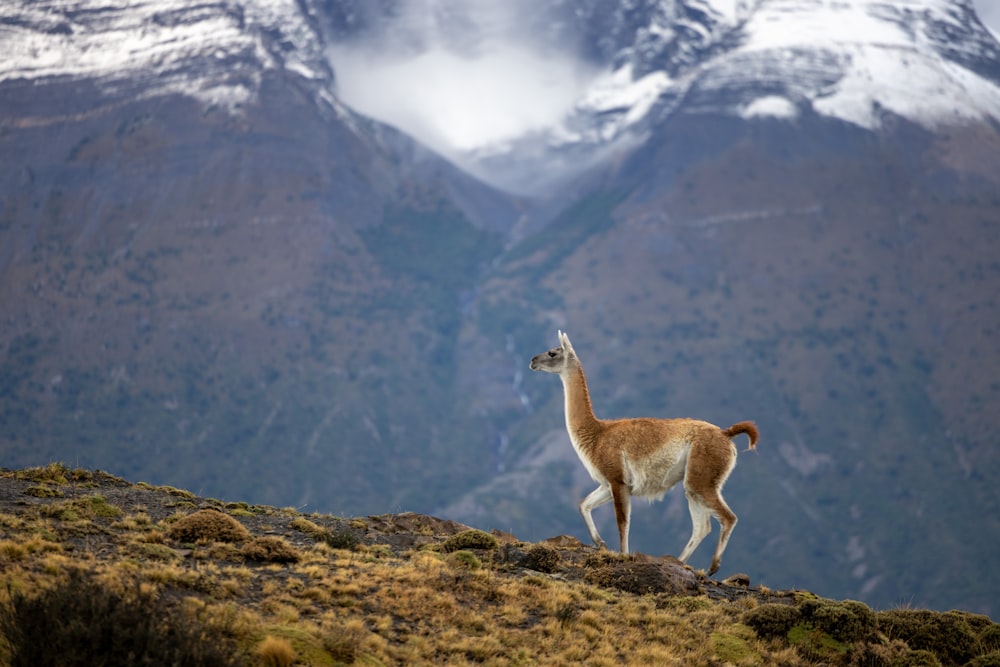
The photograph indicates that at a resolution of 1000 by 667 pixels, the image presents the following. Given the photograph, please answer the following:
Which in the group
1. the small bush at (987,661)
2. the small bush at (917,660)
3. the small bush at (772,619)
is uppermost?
the small bush at (987,661)

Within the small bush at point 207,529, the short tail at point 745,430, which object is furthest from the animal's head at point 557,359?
the small bush at point 207,529

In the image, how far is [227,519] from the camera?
2683 cm

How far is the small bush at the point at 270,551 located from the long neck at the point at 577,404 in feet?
26.2

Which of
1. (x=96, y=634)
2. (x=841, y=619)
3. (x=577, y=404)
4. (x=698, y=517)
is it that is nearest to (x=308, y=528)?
(x=577, y=404)

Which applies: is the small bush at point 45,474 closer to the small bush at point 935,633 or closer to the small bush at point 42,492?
the small bush at point 42,492

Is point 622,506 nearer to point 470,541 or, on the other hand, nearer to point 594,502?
point 594,502

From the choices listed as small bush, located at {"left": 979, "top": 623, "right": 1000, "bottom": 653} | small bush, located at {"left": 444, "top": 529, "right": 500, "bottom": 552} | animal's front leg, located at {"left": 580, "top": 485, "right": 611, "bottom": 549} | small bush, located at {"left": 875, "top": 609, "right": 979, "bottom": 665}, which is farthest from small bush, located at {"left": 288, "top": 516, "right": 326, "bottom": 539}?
small bush, located at {"left": 979, "top": 623, "right": 1000, "bottom": 653}

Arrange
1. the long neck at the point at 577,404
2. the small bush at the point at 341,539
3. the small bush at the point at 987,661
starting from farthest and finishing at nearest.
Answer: the long neck at the point at 577,404 < the small bush at the point at 341,539 < the small bush at the point at 987,661

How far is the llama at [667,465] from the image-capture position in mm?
28641

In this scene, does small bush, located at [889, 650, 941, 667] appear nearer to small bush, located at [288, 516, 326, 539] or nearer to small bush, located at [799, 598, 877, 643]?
small bush, located at [799, 598, 877, 643]

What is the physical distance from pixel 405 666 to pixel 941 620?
1240cm

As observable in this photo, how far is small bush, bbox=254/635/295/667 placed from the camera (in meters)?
19.5

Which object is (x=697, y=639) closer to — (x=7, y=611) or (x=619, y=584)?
(x=619, y=584)

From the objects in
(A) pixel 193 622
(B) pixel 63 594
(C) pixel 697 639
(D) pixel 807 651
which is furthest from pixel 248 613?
(D) pixel 807 651
